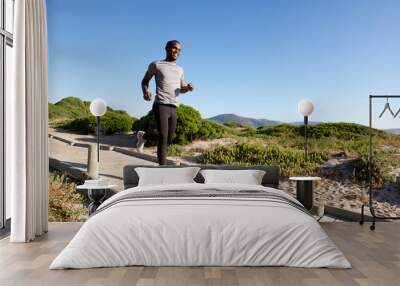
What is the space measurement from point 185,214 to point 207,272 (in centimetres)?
47

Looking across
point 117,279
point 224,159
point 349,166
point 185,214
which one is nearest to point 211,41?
point 224,159

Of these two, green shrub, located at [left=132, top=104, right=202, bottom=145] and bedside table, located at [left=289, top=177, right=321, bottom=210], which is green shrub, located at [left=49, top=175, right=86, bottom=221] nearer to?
green shrub, located at [left=132, top=104, right=202, bottom=145]

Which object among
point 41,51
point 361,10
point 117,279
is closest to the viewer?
point 117,279

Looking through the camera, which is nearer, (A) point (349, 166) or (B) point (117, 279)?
(B) point (117, 279)

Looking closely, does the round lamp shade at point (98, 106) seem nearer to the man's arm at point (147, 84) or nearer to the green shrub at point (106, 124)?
the man's arm at point (147, 84)

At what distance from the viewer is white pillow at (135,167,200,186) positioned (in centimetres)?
570

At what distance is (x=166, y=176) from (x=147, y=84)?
167 centimetres

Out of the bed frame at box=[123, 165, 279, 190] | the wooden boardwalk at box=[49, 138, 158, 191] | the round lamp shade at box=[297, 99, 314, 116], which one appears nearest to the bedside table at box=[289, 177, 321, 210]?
the bed frame at box=[123, 165, 279, 190]

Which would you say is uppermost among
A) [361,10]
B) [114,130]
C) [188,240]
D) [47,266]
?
[361,10]

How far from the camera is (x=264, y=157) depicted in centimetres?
762

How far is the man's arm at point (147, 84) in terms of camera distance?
22.2 feet

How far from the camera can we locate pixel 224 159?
766 cm

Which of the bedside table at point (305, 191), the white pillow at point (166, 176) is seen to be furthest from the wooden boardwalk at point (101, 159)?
the bedside table at point (305, 191)

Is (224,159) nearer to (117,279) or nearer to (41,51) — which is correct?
(41,51)
